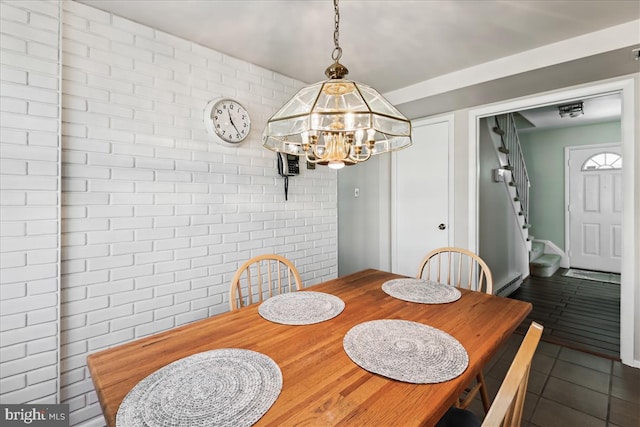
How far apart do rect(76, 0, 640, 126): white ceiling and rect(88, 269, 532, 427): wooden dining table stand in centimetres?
162

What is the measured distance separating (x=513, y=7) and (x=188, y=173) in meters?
2.21

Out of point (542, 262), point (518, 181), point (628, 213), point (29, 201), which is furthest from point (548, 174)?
point (29, 201)

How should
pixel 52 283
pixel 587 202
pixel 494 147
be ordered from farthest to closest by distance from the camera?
pixel 587 202 < pixel 494 147 < pixel 52 283

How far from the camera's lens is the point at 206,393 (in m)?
0.78

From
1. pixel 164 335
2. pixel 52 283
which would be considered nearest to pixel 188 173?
pixel 52 283

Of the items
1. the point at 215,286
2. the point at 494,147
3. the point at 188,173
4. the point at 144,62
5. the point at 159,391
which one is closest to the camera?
the point at 159,391

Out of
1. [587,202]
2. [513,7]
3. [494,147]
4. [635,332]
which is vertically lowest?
[635,332]

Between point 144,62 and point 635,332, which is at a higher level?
point 144,62

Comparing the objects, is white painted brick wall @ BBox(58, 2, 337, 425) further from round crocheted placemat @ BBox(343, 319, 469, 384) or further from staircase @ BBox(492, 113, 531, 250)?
staircase @ BBox(492, 113, 531, 250)

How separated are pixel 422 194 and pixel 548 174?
3319 millimetres

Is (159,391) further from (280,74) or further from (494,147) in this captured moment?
(494,147)

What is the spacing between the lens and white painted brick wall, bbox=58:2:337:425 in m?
1.60

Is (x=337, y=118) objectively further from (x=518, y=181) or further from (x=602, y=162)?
(x=602, y=162)

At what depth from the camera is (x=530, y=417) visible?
1.66 meters
